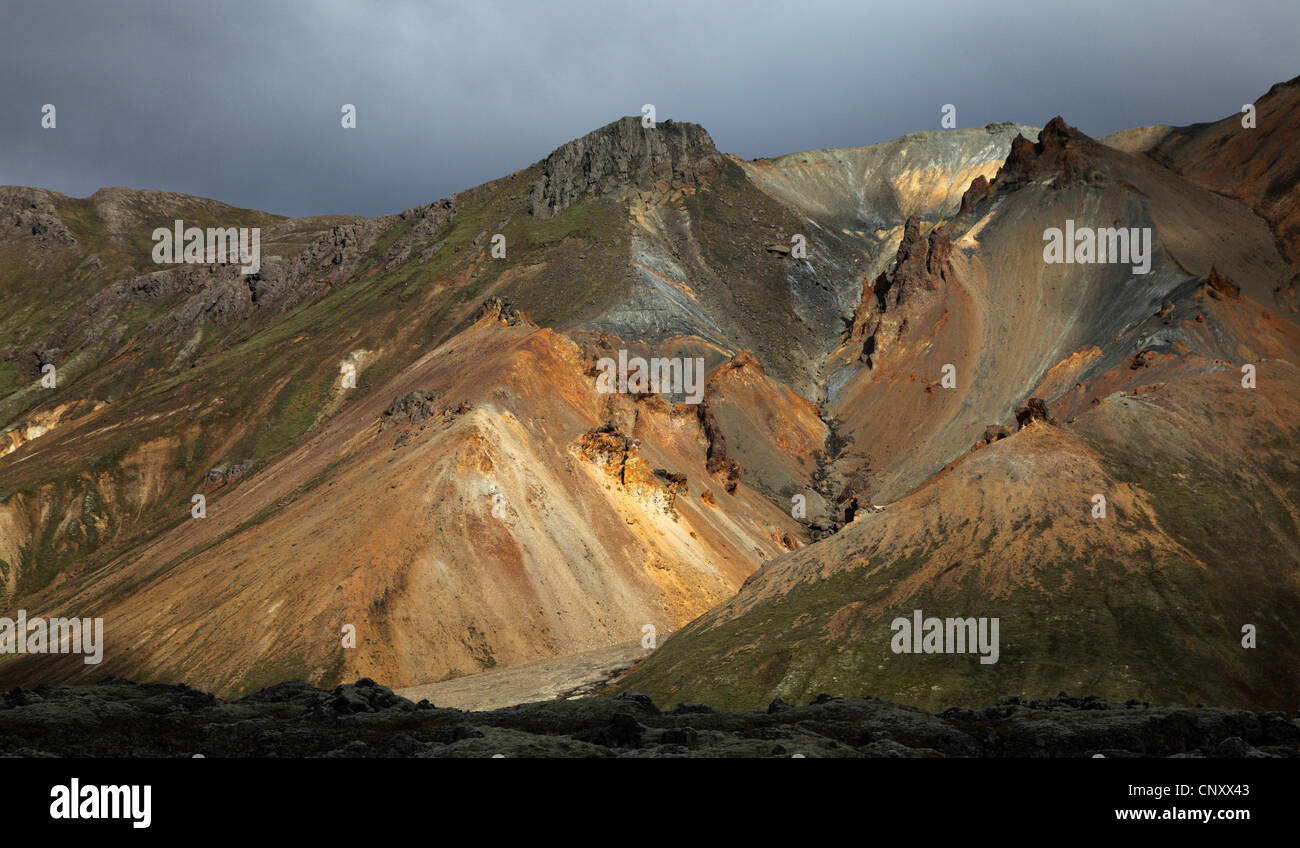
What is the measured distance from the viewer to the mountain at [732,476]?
213ft

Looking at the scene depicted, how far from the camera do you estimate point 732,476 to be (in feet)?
419

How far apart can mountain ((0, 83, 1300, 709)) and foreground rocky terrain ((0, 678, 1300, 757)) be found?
56.7 ft

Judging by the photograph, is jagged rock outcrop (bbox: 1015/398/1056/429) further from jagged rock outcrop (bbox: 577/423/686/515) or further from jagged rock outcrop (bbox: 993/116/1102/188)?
jagged rock outcrop (bbox: 993/116/1102/188)

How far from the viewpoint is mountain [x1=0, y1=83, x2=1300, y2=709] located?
213ft

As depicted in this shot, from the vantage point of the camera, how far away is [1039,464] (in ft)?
244

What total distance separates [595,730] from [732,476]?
90.1m

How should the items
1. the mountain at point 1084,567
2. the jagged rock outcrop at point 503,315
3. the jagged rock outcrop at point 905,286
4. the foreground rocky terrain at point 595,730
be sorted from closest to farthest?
1. the foreground rocky terrain at point 595,730
2. the mountain at point 1084,567
3. the jagged rock outcrop at point 503,315
4. the jagged rock outcrop at point 905,286

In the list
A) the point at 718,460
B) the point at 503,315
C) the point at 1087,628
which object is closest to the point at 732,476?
the point at 718,460

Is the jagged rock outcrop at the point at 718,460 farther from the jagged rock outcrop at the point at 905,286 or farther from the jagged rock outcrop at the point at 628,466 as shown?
the jagged rock outcrop at the point at 905,286

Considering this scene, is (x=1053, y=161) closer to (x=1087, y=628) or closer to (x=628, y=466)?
(x=628, y=466)

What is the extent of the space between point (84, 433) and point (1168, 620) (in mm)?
149983

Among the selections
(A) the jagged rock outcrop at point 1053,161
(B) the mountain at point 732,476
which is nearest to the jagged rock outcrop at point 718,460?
(B) the mountain at point 732,476

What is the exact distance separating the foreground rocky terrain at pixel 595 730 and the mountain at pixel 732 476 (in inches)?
680
